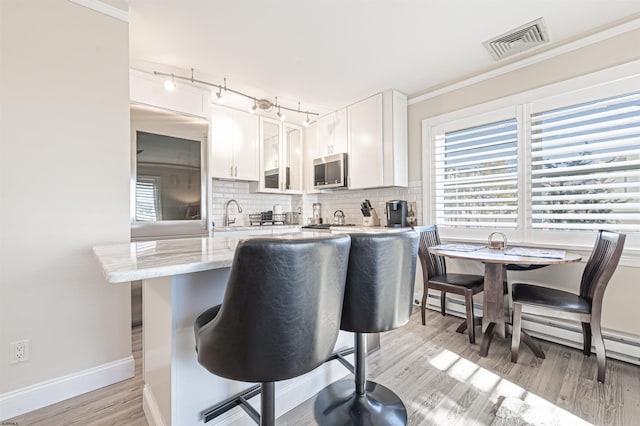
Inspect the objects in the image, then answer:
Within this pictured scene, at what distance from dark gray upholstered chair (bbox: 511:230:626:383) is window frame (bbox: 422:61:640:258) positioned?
405 mm

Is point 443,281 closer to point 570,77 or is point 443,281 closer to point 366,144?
point 366,144

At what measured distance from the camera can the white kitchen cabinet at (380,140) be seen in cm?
335

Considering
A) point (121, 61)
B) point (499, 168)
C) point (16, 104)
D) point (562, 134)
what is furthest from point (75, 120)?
point (562, 134)

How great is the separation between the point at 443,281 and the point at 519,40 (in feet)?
7.23

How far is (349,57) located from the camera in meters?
2.63

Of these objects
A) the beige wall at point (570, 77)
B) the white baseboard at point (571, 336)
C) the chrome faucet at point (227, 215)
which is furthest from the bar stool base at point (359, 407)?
the chrome faucet at point (227, 215)

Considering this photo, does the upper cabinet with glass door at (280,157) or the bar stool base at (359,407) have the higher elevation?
the upper cabinet with glass door at (280,157)

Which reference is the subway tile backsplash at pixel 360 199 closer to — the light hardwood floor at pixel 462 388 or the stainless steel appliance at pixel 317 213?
the stainless steel appliance at pixel 317 213

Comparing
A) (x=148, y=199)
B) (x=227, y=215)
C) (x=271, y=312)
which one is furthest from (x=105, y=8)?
(x=227, y=215)

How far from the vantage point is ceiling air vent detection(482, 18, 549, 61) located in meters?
2.20

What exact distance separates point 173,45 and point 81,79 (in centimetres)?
93

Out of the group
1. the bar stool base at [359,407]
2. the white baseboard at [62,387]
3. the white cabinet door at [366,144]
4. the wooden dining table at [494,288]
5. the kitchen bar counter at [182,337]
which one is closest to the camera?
the kitchen bar counter at [182,337]

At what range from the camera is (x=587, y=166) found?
2270 mm

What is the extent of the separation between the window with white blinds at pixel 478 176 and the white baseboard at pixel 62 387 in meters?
3.22
